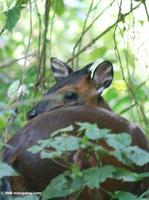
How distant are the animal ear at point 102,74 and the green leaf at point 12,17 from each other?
59 cm

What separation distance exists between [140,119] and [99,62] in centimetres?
44

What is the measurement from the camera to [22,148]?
12.1ft

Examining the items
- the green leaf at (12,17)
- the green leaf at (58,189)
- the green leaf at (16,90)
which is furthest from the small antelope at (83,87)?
the green leaf at (58,189)

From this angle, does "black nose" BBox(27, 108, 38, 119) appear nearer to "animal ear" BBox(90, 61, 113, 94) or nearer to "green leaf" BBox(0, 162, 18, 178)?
"animal ear" BBox(90, 61, 113, 94)

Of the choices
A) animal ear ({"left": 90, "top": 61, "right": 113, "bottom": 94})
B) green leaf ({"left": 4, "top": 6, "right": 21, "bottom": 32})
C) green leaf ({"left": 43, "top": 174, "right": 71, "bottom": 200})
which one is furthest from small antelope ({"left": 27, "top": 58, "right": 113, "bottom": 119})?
green leaf ({"left": 43, "top": 174, "right": 71, "bottom": 200})

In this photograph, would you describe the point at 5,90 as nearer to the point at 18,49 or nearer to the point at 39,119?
the point at 39,119

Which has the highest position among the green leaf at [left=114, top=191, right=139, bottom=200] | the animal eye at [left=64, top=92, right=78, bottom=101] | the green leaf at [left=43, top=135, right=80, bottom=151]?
the animal eye at [left=64, top=92, right=78, bottom=101]

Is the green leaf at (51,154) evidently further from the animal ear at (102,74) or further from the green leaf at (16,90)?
the animal ear at (102,74)

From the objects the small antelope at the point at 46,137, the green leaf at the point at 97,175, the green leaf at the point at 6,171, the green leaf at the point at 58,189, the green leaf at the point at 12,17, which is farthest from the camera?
the green leaf at the point at 12,17

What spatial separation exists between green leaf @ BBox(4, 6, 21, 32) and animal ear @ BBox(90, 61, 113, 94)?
0.59 metres

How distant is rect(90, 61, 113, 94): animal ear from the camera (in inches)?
195

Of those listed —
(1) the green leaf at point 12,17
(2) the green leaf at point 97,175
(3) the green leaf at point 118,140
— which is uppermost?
(1) the green leaf at point 12,17

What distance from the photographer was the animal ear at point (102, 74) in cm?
495

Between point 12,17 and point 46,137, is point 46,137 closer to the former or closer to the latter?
point 46,137
